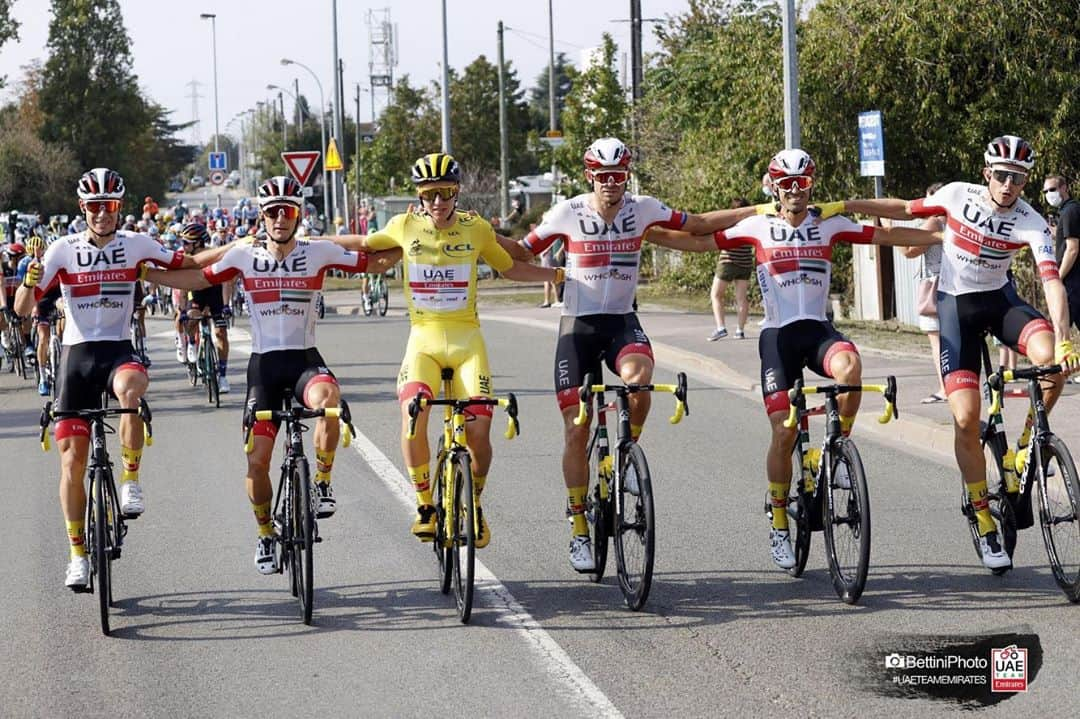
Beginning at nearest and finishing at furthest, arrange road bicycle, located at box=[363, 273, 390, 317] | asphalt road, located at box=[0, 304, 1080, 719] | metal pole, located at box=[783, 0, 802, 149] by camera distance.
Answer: asphalt road, located at box=[0, 304, 1080, 719]
metal pole, located at box=[783, 0, 802, 149]
road bicycle, located at box=[363, 273, 390, 317]

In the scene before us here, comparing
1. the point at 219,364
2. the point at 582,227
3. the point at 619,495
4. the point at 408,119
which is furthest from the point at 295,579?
the point at 408,119

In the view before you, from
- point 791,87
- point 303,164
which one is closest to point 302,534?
point 791,87

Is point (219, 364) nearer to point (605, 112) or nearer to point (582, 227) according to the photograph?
point (582, 227)

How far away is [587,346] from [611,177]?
91 centimetres

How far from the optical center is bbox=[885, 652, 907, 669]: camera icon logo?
7172 millimetres

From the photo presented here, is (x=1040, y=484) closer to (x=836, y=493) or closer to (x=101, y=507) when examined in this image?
(x=836, y=493)

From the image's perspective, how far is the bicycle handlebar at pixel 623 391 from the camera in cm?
841

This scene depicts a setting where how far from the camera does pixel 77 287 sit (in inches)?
358

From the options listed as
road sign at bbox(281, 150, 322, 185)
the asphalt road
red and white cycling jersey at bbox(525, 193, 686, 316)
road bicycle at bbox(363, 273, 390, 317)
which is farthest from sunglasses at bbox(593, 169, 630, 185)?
road bicycle at bbox(363, 273, 390, 317)

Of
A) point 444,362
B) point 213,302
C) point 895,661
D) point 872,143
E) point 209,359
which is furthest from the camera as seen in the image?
point 872,143

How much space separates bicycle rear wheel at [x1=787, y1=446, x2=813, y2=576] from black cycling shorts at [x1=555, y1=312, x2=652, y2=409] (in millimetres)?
1026

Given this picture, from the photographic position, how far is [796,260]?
8.93 metres

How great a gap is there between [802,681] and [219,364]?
12.4 metres

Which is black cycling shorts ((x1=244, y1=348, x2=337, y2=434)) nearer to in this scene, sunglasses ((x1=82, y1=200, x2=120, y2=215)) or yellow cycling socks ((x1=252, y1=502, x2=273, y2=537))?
yellow cycling socks ((x1=252, y1=502, x2=273, y2=537))
